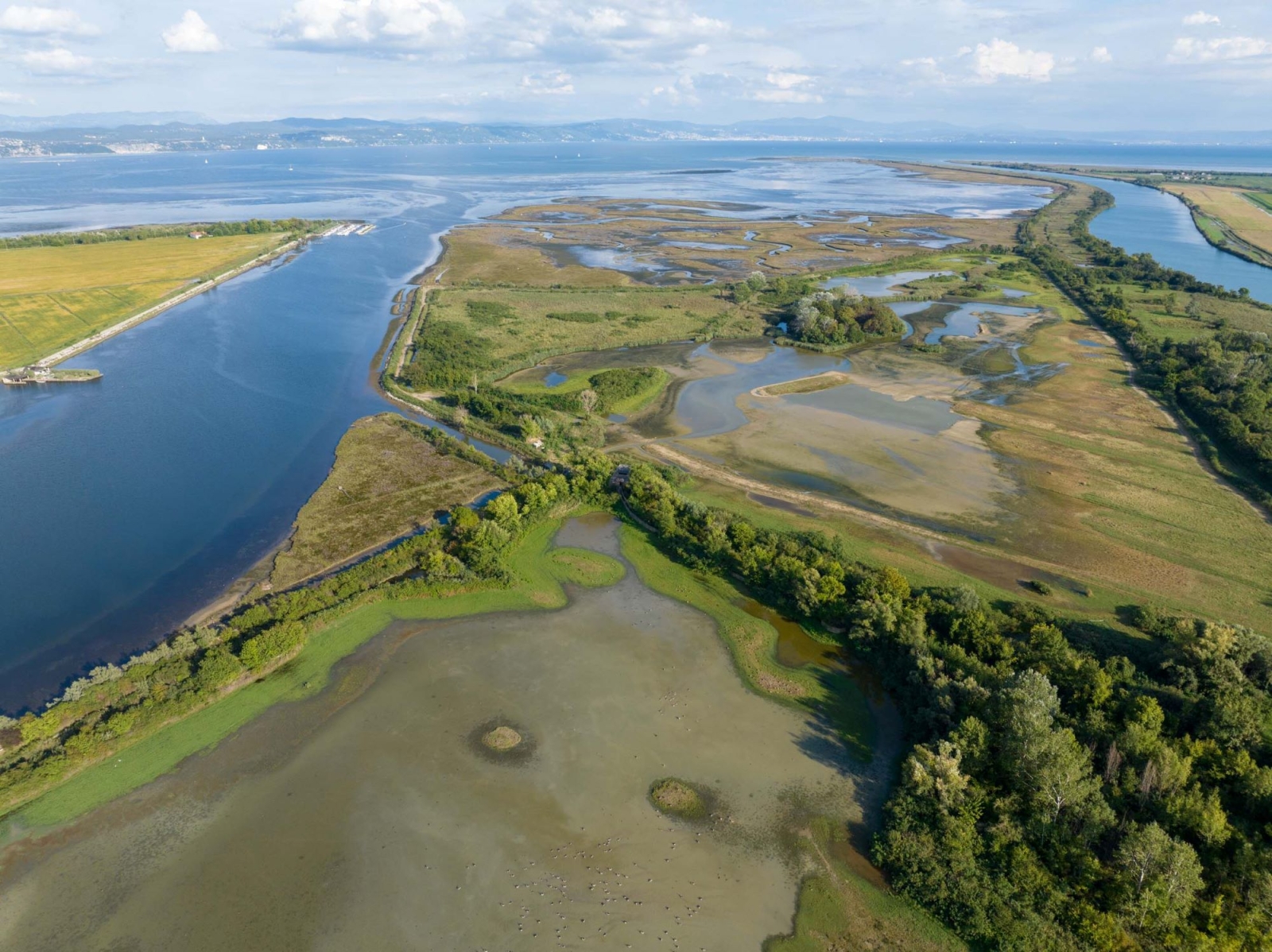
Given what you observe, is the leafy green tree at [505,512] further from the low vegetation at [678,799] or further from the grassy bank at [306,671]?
the low vegetation at [678,799]

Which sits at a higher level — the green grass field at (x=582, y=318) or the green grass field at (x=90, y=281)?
the green grass field at (x=90, y=281)

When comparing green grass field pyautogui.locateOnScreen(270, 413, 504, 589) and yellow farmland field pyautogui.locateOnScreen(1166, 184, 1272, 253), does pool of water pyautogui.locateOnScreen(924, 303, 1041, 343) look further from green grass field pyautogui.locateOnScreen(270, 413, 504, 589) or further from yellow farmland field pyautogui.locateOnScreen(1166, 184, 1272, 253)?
yellow farmland field pyautogui.locateOnScreen(1166, 184, 1272, 253)

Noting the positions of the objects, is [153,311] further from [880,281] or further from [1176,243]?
[1176,243]

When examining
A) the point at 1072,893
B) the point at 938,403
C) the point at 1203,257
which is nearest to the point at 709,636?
the point at 1072,893

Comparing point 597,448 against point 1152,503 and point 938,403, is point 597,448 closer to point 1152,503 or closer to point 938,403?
point 938,403

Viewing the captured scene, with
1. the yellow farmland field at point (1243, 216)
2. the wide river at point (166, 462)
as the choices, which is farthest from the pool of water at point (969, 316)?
the yellow farmland field at point (1243, 216)

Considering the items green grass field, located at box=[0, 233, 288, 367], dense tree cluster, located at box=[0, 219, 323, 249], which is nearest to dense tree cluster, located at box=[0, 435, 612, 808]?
green grass field, located at box=[0, 233, 288, 367]

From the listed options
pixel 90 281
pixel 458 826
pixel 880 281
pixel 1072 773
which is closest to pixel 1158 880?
pixel 1072 773
